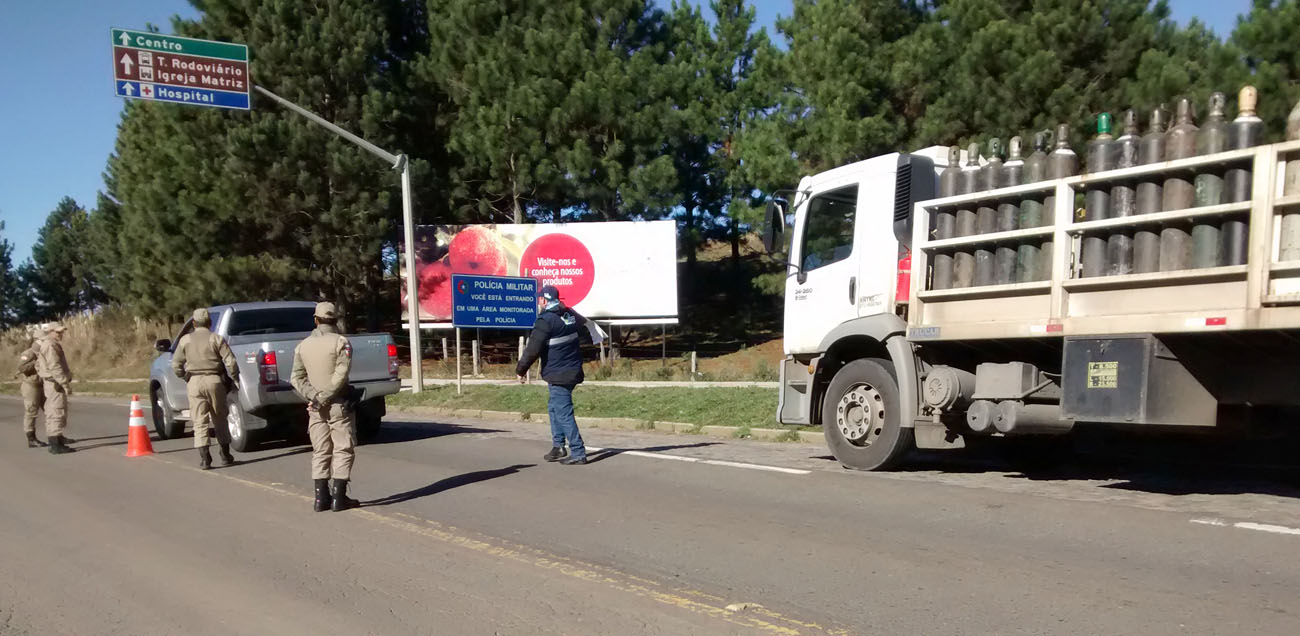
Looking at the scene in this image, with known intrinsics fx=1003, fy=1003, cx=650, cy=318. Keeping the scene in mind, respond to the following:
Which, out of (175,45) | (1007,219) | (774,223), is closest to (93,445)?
(175,45)

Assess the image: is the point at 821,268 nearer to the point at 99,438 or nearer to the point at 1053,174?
the point at 1053,174

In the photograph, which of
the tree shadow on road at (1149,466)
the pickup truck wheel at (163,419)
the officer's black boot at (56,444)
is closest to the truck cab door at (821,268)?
the tree shadow on road at (1149,466)

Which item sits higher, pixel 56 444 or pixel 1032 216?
pixel 1032 216

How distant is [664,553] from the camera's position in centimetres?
632

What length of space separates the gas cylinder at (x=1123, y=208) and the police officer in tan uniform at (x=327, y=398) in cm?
583

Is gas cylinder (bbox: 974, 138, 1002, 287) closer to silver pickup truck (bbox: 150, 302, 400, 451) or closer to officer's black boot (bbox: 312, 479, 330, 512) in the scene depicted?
officer's black boot (bbox: 312, 479, 330, 512)

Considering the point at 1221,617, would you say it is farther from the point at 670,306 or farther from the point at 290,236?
the point at 290,236

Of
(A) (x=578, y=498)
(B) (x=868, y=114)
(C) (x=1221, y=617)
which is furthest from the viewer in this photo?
(B) (x=868, y=114)

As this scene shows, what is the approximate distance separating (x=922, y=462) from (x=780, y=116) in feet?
64.4

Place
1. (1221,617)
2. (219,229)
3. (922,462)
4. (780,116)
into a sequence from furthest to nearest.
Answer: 1. (219,229)
2. (780,116)
3. (922,462)
4. (1221,617)

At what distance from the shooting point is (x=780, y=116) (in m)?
28.6

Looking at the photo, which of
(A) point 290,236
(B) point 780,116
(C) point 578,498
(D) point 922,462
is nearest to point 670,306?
(B) point 780,116

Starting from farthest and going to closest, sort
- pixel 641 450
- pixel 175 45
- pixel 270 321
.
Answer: pixel 175 45 → pixel 270 321 → pixel 641 450

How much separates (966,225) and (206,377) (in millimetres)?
8187
